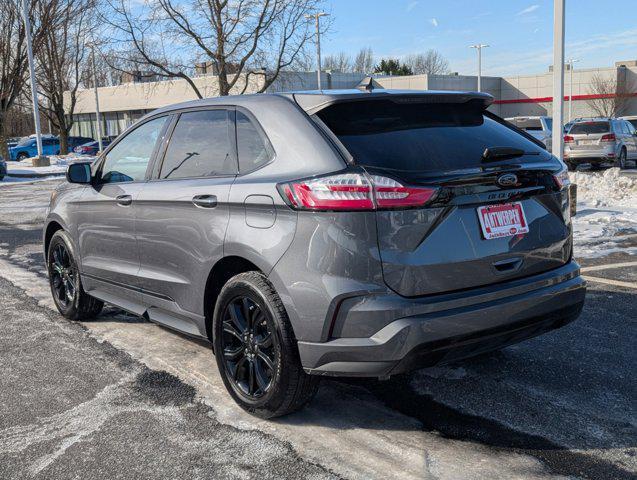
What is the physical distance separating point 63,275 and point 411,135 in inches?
147

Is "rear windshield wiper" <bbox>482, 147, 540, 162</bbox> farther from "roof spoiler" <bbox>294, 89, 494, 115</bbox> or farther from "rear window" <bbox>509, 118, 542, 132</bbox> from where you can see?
"rear window" <bbox>509, 118, 542, 132</bbox>

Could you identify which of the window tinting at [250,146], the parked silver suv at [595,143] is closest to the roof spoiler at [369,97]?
the window tinting at [250,146]

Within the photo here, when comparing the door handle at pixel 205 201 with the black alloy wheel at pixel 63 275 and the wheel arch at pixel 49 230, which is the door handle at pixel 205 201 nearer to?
the black alloy wheel at pixel 63 275

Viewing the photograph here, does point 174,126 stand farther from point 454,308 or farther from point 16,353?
point 454,308

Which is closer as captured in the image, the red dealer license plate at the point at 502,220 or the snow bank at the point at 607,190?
the red dealer license plate at the point at 502,220

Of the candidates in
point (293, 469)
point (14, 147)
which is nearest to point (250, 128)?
point (293, 469)

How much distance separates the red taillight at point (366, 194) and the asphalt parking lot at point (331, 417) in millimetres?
1186

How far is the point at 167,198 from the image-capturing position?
418 centimetres

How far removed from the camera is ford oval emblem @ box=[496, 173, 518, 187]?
3.33 metres

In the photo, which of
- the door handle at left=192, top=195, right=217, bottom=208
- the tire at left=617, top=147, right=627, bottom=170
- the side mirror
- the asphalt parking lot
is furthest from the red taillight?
the tire at left=617, top=147, right=627, bottom=170

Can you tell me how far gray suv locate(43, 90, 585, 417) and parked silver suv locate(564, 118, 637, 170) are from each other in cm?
1836

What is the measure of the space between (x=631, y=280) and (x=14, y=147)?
42.2 metres

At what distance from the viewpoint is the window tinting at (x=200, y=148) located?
3.95 m

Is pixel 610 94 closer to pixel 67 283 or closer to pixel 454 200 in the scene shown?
pixel 67 283
